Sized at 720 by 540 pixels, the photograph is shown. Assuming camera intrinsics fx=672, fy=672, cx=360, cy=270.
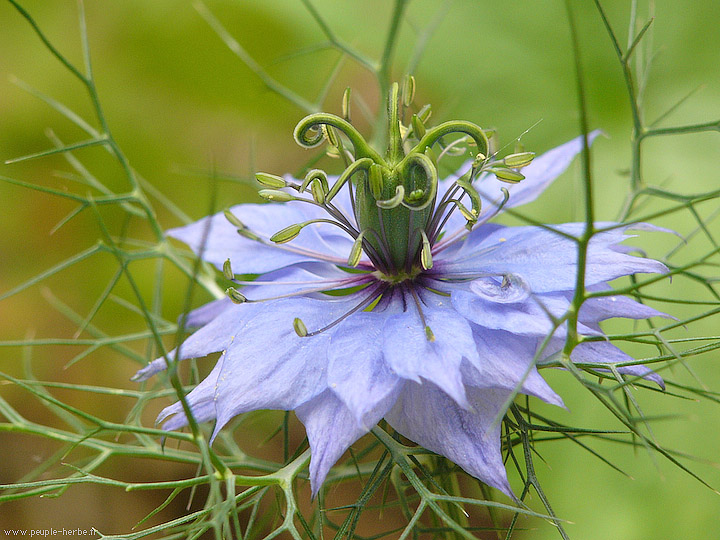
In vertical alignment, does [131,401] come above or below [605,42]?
below

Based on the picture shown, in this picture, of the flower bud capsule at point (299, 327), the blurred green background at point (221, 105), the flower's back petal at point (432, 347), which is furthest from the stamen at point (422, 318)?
the blurred green background at point (221, 105)

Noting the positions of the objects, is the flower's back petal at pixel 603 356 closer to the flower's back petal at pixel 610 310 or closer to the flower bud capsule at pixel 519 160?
the flower's back petal at pixel 610 310

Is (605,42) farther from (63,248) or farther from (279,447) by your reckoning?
(63,248)

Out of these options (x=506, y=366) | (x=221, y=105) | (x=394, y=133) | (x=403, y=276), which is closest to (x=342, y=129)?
(x=394, y=133)

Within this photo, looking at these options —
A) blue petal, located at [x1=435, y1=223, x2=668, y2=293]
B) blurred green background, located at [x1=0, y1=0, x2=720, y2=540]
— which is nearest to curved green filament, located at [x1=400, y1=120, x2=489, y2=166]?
blue petal, located at [x1=435, y1=223, x2=668, y2=293]

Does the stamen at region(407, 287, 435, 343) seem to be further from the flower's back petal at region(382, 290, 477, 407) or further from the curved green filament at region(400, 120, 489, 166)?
the curved green filament at region(400, 120, 489, 166)

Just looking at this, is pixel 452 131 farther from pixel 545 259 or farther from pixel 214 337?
pixel 214 337

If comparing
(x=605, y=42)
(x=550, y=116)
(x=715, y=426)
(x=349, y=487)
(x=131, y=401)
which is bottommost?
(x=349, y=487)

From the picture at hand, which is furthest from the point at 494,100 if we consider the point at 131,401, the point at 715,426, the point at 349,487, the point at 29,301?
the point at 29,301
